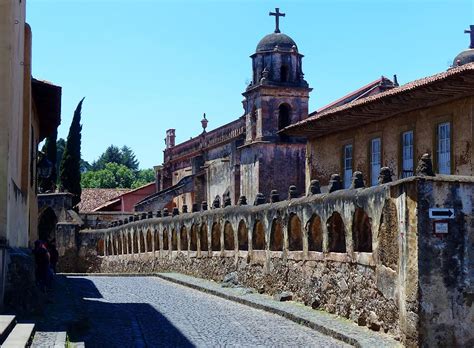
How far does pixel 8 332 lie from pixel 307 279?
8.59 meters

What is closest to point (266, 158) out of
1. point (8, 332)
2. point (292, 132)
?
point (292, 132)

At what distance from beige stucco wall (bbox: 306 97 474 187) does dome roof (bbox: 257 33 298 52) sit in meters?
15.0

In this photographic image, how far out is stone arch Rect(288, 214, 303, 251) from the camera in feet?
64.2

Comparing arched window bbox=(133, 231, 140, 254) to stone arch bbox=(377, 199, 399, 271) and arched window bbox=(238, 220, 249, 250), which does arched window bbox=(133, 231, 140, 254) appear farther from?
stone arch bbox=(377, 199, 399, 271)

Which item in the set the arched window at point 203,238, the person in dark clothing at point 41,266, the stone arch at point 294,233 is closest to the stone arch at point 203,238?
the arched window at point 203,238

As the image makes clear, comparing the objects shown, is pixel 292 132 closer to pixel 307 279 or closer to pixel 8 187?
pixel 307 279

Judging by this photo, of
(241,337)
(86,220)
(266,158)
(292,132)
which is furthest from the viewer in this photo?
(86,220)

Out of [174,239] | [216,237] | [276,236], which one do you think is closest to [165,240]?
[174,239]

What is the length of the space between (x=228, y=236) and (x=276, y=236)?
478 cm

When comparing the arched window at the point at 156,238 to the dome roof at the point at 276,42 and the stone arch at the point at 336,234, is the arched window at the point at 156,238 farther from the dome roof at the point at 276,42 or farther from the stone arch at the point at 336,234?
the stone arch at the point at 336,234

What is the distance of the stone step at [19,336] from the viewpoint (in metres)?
10.2

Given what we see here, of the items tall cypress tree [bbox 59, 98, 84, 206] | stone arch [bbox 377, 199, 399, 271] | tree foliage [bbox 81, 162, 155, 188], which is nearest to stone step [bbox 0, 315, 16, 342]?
stone arch [bbox 377, 199, 399, 271]

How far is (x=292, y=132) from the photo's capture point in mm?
29031

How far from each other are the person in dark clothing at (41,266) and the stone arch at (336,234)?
635 cm
